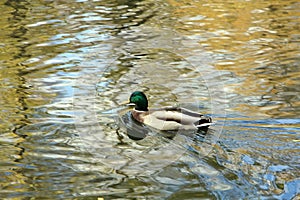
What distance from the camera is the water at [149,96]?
6184mm

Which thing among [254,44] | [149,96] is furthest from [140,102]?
[254,44]

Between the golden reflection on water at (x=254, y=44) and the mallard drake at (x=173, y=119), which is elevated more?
the mallard drake at (x=173, y=119)

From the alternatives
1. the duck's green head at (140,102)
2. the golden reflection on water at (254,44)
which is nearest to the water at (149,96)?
the golden reflection on water at (254,44)

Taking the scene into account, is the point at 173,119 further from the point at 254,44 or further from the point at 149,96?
the point at 254,44

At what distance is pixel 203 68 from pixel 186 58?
78 centimetres

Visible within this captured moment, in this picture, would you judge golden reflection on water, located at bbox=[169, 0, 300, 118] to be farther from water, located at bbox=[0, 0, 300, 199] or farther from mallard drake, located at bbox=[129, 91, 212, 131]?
mallard drake, located at bbox=[129, 91, 212, 131]

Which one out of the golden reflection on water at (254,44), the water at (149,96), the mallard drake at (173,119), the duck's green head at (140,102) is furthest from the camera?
the golden reflection on water at (254,44)

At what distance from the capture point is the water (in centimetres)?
618

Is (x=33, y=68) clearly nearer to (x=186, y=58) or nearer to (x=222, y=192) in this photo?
(x=186, y=58)

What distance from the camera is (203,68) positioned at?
414 inches

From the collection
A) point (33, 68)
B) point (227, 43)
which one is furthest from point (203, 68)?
point (33, 68)

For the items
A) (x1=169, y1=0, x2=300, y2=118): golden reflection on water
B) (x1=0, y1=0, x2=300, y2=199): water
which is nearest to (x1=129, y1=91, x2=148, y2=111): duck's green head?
(x1=0, y1=0, x2=300, y2=199): water

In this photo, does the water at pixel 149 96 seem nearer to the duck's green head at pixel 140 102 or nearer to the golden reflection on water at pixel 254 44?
the golden reflection on water at pixel 254 44

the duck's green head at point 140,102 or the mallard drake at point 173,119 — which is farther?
the duck's green head at point 140,102
